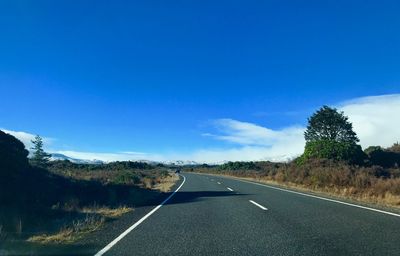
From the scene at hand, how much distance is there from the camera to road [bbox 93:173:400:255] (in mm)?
7895

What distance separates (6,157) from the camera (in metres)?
18.4

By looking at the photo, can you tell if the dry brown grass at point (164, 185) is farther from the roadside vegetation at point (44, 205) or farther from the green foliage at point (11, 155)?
the green foliage at point (11, 155)

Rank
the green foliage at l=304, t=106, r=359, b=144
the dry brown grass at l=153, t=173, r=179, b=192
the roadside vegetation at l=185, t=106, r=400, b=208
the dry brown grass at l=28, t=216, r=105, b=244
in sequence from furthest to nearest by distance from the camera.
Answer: the green foliage at l=304, t=106, r=359, b=144
the dry brown grass at l=153, t=173, r=179, b=192
the roadside vegetation at l=185, t=106, r=400, b=208
the dry brown grass at l=28, t=216, r=105, b=244

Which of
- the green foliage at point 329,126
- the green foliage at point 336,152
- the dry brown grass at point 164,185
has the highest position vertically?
the green foliage at point 329,126

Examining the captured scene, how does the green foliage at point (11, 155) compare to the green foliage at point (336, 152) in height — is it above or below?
below

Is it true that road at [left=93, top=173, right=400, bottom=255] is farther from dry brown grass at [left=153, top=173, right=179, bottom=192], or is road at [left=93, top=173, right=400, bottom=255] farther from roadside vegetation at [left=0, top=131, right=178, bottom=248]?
dry brown grass at [left=153, top=173, right=179, bottom=192]

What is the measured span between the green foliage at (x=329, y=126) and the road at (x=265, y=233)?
5150 cm

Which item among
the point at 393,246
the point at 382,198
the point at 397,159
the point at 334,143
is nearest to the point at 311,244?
the point at 393,246

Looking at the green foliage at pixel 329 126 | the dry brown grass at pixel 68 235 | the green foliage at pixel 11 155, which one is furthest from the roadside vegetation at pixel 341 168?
the green foliage at pixel 11 155

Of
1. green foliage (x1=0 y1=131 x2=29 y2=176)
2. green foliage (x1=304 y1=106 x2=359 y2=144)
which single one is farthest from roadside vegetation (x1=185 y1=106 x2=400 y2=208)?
green foliage (x1=0 y1=131 x2=29 y2=176)

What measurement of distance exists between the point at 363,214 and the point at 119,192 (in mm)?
16128

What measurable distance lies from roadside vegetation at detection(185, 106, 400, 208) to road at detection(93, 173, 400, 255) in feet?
19.9

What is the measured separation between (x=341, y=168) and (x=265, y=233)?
2257cm

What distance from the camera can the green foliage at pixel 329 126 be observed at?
63537mm
